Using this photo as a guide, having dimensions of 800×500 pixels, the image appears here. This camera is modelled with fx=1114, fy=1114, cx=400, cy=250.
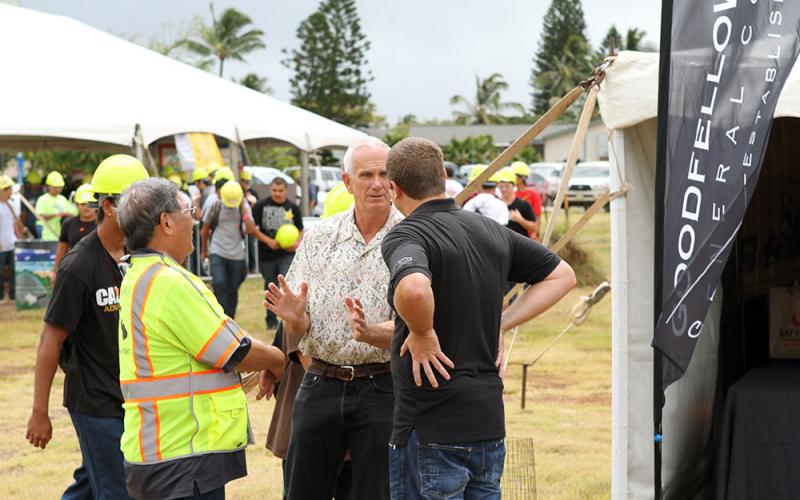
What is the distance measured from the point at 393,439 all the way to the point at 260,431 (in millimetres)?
5136

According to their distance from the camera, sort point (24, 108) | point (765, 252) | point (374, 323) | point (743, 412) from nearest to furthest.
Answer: point (374, 323) → point (743, 412) → point (765, 252) → point (24, 108)

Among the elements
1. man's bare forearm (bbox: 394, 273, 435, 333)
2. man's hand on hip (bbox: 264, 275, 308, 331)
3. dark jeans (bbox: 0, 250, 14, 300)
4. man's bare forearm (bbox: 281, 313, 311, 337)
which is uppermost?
man's bare forearm (bbox: 394, 273, 435, 333)

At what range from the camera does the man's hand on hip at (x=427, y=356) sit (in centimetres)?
335

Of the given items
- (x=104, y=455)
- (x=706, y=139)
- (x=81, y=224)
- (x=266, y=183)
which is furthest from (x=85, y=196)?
(x=266, y=183)

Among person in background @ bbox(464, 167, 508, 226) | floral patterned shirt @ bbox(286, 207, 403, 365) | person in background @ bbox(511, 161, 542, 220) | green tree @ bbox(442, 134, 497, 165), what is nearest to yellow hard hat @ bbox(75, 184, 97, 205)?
person in background @ bbox(464, 167, 508, 226)

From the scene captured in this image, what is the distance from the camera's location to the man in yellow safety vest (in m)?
3.56

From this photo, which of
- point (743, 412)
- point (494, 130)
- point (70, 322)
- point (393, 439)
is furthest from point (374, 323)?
point (494, 130)

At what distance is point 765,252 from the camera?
708 cm

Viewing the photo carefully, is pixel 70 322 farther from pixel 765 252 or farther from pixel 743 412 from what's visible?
pixel 765 252

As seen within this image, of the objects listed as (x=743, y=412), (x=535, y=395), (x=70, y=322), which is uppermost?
(x=70, y=322)

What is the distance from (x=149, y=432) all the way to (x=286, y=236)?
8791mm

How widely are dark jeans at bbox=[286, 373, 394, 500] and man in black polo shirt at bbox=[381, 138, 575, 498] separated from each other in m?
0.55

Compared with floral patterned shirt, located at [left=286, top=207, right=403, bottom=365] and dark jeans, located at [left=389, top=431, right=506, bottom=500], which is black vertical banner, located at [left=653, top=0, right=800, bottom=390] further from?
floral patterned shirt, located at [left=286, top=207, right=403, bottom=365]

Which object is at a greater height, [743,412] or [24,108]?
[24,108]
